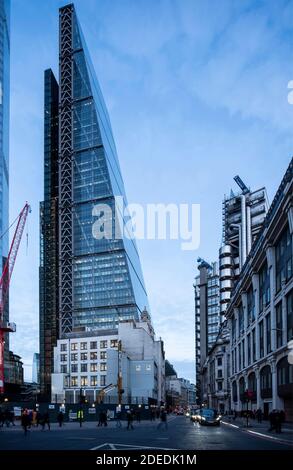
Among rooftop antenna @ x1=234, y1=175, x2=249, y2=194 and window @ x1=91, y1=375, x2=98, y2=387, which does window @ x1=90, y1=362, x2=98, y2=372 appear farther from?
rooftop antenna @ x1=234, y1=175, x2=249, y2=194

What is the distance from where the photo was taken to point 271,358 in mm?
62281

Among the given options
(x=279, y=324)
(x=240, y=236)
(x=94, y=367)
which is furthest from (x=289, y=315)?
(x=94, y=367)

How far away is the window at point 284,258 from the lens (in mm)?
54734

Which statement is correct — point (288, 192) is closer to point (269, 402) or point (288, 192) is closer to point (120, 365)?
point (269, 402)

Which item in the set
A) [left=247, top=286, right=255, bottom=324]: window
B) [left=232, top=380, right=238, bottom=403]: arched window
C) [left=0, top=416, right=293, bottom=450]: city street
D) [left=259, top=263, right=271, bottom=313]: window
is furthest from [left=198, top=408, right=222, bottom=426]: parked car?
[left=232, top=380, right=238, bottom=403]: arched window

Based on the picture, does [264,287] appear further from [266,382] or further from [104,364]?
[104,364]

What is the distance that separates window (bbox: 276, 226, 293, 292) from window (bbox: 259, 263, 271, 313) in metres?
6.64

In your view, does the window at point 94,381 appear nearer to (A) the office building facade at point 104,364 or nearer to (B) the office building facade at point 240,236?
(A) the office building facade at point 104,364

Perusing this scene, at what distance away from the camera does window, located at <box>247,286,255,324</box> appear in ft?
268

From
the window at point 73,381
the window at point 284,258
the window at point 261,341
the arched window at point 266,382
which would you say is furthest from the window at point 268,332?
the window at point 73,381

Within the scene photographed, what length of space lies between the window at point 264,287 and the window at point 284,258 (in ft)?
21.8
